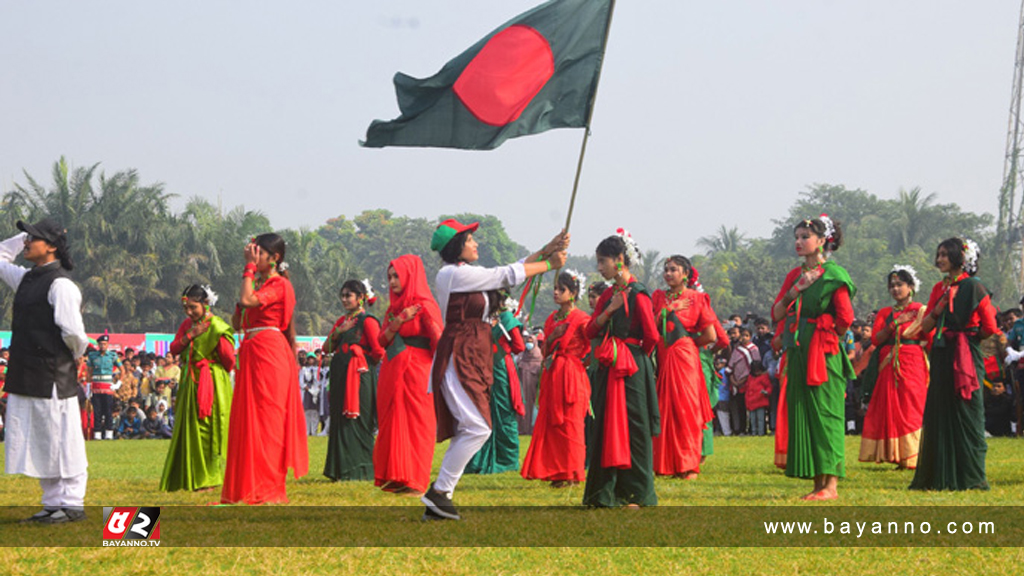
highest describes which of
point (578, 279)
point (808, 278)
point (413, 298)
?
point (578, 279)

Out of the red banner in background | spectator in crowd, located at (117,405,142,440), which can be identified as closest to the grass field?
spectator in crowd, located at (117,405,142,440)

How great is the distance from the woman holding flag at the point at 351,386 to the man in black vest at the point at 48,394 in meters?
4.17

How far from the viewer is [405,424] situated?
9.52m

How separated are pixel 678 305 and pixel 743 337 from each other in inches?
388

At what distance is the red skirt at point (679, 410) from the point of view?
428 inches

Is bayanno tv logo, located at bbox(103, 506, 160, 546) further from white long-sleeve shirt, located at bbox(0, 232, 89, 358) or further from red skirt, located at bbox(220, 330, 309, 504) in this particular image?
red skirt, located at bbox(220, 330, 309, 504)

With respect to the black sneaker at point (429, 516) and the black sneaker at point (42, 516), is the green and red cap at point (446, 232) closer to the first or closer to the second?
the black sneaker at point (429, 516)

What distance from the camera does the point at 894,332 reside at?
39.6ft

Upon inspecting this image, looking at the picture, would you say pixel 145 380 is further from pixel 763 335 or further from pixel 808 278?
pixel 808 278

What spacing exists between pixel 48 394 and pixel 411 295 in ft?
11.0

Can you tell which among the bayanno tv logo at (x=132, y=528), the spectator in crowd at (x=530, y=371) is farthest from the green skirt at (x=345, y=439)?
the spectator in crowd at (x=530, y=371)

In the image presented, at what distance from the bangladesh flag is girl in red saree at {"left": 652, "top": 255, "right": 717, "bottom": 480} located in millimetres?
3290

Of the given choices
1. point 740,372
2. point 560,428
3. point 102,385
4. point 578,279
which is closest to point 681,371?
point 578,279

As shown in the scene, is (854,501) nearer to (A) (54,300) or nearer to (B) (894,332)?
(B) (894,332)
